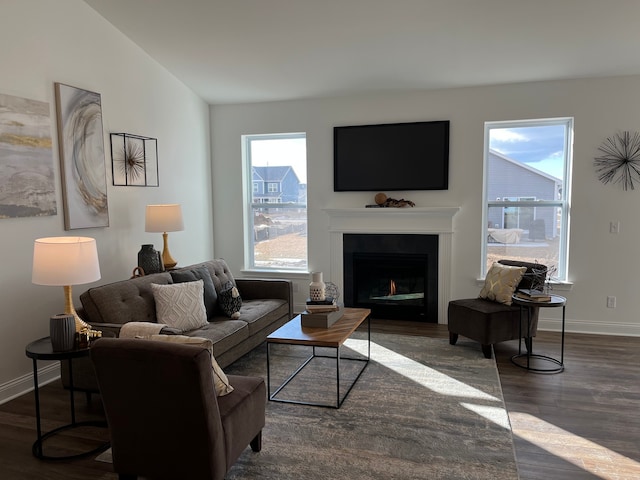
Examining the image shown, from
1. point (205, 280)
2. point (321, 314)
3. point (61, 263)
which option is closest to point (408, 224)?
point (321, 314)

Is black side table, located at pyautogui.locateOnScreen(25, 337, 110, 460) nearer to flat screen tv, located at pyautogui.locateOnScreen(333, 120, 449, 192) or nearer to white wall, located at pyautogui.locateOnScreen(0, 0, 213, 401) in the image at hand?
white wall, located at pyautogui.locateOnScreen(0, 0, 213, 401)

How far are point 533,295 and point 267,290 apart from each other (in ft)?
8.03

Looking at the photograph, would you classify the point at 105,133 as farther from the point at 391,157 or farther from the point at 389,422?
the point at 389,422

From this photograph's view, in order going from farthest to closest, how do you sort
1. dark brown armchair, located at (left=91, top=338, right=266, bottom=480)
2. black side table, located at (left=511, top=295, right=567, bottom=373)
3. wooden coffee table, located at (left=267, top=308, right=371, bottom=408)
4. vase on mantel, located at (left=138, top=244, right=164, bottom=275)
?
vase on mantel, located at (left=138, top=244, right=164, bottom=275), black side table, located at (left=511, top=295, right=567, bottom=373), wooden coffee table, located at (left=267, top=308, right=371, bottom=408), dark brown armchair, located at (left=91, top=338, right=266, bottom=480)

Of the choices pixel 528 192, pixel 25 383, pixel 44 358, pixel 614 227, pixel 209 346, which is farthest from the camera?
pixel 528 192

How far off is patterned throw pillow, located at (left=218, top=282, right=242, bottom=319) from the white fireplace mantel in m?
1.77

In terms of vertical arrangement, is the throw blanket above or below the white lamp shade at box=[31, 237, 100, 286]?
below

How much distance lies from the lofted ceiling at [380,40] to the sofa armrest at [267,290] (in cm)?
219

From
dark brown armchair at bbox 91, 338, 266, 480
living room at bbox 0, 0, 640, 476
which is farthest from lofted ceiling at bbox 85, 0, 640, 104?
dark brown armchair at bbox 91, 338, 266, 480

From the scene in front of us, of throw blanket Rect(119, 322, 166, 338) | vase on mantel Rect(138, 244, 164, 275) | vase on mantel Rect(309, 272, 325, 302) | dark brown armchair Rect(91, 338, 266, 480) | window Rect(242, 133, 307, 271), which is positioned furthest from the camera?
window Rect(242, 133, 307, 271)

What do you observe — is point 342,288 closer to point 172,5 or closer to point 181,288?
point 181,288

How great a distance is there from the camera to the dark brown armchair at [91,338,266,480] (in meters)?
2.04

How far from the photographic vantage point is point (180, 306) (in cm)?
365

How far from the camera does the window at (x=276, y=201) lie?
5785 mm
